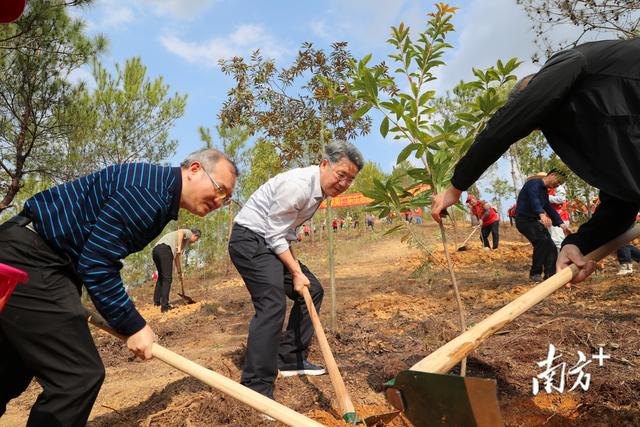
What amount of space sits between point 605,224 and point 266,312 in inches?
80.8

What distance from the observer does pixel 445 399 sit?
1629mm

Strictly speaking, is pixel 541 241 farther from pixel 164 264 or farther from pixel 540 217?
pixel 164 264

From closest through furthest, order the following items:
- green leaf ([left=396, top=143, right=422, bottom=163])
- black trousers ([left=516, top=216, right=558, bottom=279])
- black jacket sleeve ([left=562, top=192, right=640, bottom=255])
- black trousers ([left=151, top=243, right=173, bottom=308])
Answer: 1. black jacket sleeve ([left=562, top=192, right=640, bottom=255])
2. green leaf ([left=396, top=143, right=422, bottom=163])
3. black trousers ([left=516, top=216, right=558, bottom=279])
4. black trousers ([left=151, top=243, right=173, bottom=308])

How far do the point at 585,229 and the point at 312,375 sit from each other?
7.39 ft

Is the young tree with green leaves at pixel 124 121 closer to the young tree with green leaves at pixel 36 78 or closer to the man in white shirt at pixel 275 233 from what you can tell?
the young tree with green leaves at pixel 36 78

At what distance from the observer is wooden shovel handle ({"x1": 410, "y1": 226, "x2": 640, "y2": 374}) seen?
175 cm

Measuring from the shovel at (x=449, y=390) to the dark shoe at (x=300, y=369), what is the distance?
6.24ft

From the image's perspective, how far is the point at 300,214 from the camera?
11.4ft

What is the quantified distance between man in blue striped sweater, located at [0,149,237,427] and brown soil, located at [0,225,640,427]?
39.1 inches

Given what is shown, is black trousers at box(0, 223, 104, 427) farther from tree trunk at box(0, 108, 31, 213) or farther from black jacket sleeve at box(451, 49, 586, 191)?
tree trunk at box(0, 108, 31, 213)

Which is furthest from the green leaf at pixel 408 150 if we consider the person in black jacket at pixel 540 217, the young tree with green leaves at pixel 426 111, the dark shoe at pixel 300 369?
the person in black jacket at pixel 540 217

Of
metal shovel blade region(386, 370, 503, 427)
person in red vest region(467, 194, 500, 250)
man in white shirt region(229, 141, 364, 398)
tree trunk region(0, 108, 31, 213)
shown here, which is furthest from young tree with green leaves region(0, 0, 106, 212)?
person in red vest region(467, 194, 500, 250)

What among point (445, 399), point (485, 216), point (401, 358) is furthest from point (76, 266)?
point (485, 216)

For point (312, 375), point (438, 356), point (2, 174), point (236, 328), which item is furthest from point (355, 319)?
point (2, 174)
